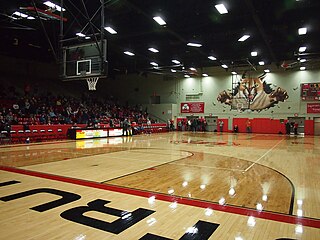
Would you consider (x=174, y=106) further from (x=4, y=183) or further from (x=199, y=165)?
(x=4, y=183)

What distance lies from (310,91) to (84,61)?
918 inches

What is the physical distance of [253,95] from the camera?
2800 cm

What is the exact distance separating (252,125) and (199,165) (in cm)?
2185

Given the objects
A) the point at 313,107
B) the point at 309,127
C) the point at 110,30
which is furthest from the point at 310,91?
the point at 110,30

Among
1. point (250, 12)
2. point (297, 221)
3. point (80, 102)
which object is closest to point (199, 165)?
point (297, 221)

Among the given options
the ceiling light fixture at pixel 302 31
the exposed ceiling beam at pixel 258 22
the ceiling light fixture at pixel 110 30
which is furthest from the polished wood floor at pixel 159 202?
the ceiling light fixture at pixel 302 31

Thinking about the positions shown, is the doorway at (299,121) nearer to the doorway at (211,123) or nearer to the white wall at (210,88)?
the white wall at (210,88)

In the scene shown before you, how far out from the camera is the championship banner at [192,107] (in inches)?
1219

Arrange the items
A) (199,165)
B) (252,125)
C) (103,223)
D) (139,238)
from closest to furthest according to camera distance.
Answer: (139,238) → (103,223) → (199,165) → (252,125)

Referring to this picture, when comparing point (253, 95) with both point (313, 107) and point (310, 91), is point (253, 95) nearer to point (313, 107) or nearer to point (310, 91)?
point (310, 91)

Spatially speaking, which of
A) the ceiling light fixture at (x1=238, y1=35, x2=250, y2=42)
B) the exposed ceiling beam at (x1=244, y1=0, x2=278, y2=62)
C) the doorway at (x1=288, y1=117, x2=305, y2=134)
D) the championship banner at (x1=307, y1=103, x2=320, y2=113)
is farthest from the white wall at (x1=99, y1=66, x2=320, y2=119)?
the ceiling light fixture at (x1=238, y1=35, x2=250, y2=42)

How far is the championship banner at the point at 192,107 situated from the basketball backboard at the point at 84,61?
21.8 m

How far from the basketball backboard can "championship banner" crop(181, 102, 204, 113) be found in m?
21.8

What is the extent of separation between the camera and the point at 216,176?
6430 mm
